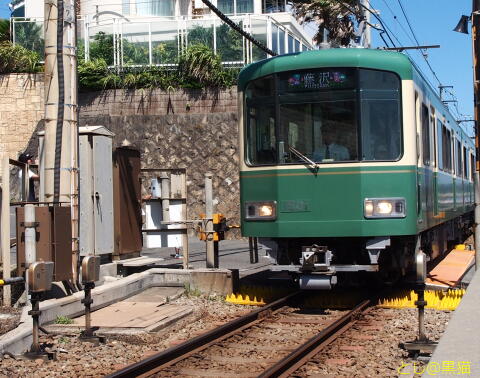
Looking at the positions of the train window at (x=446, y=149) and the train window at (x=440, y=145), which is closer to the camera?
the train window at (x=440, y=145)

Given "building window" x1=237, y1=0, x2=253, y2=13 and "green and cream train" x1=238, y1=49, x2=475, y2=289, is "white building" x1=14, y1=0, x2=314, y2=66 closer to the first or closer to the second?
"building window" x1=237, y1=0, x2=253, y2=13

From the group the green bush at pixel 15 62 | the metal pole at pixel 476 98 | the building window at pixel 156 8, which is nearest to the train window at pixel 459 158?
the metal pole at pixel 476 98

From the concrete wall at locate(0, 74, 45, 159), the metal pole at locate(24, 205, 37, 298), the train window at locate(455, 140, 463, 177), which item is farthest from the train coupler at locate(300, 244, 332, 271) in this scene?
the concrete wall at locate(0, 74, 45, 159)

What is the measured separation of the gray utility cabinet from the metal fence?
15.2 m

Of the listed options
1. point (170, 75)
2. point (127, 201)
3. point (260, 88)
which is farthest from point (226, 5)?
point (260, 88)

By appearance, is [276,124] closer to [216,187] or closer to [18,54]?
[216,187]

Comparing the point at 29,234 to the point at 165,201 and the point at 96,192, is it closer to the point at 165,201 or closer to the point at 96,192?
the point at 96,192

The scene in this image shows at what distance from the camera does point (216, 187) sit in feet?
82.2

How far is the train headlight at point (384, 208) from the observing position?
10383 millimetres

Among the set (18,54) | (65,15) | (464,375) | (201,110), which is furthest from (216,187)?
(464,375)

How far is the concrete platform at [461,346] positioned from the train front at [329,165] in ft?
7.78

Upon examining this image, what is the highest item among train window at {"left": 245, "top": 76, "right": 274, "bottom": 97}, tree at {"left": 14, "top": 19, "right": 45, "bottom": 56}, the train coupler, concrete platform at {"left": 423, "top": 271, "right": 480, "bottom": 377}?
tree at {"left": 14, "top": 19, "right": 45, "bottom": 56}

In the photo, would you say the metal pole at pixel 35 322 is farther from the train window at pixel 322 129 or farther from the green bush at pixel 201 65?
the green bush at pixel 201 65

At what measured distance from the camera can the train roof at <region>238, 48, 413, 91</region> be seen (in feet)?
34.7
